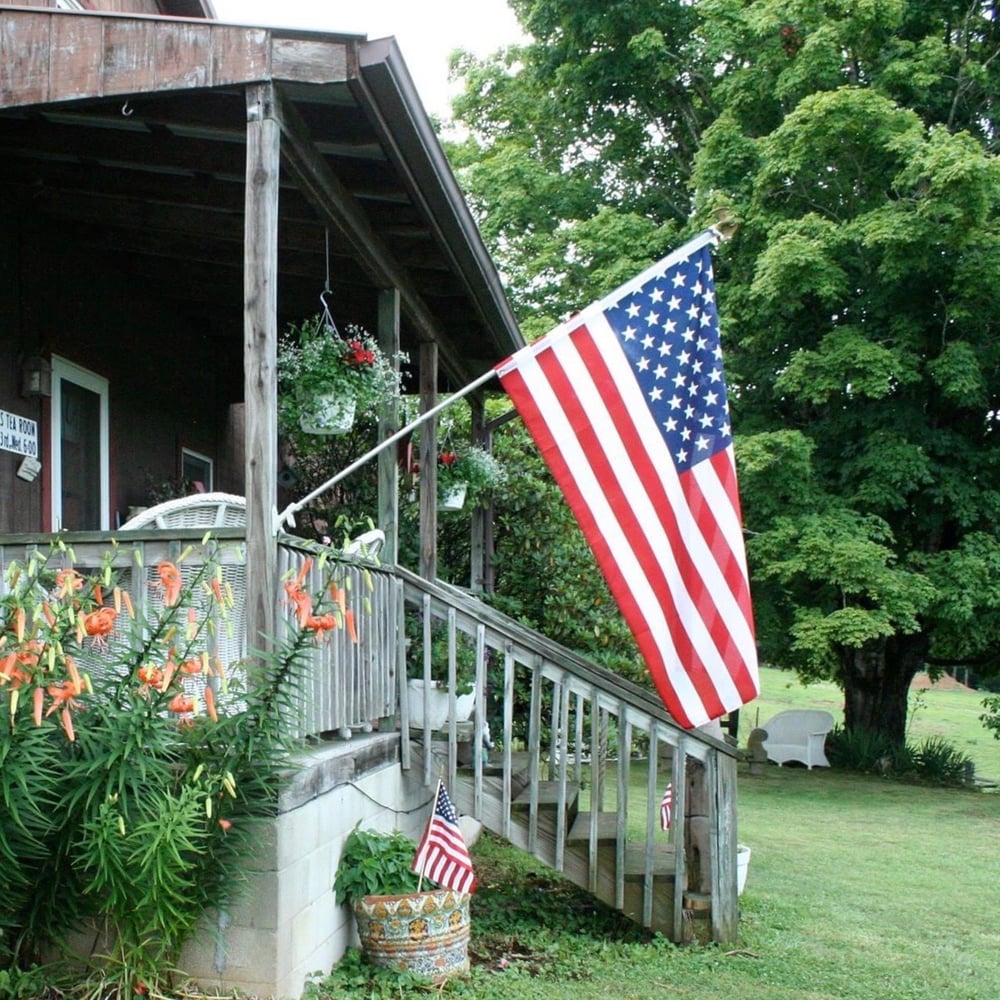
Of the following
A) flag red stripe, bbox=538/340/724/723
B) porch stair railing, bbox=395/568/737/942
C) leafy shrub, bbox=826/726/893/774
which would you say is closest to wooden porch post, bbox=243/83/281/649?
flag red stripe, bbox=538/340/724/723

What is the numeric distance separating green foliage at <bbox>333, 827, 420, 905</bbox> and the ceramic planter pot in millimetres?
73

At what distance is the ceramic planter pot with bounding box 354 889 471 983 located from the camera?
4781 mm

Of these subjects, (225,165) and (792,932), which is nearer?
(225,165)

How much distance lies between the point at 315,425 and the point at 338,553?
1.42m

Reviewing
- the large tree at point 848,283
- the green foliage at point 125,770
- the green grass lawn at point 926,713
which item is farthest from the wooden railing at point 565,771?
the green grass lawn at point 926,713

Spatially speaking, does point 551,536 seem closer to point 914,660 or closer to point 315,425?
point 315,425

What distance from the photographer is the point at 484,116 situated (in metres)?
21.0

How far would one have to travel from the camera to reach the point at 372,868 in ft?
16.3

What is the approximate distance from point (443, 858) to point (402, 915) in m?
0.32

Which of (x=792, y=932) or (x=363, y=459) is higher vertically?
(x=363, y=459)

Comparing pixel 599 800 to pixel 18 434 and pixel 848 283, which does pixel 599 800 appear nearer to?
pixel 18 434

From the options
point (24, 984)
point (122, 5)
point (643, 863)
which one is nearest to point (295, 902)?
point (24, 984)

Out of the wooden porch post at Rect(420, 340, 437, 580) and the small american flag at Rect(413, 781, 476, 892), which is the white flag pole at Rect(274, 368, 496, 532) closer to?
the small american flag at Rect(413, 781, 476, 892)

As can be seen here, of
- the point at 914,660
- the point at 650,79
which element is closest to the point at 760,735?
the point at 914,660
